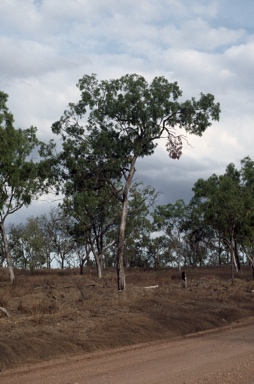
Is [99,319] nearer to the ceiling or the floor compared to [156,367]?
nearer to the ceiling

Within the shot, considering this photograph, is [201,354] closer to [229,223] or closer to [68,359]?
[68,359]

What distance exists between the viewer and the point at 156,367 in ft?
32.9

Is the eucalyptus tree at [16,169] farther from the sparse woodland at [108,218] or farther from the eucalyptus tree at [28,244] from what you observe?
the eucalyptus tree at [28,244]

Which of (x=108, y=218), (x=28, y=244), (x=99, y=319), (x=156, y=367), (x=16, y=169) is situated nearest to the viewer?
(x=156, y=367)

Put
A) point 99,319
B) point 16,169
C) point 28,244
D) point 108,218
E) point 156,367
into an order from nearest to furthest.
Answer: point 156,367
point 99,319
point 16,169
point 108,218
point 28,244

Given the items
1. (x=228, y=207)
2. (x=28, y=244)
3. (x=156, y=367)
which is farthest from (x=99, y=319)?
(x=28, y=244)

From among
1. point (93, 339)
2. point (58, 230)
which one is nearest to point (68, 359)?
point (93, 339)

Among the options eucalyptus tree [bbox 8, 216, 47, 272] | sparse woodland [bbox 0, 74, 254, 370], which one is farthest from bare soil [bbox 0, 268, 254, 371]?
eucalyptus tree [bbox 8, 216, 47, 272]

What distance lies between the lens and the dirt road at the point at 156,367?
29.4 ft

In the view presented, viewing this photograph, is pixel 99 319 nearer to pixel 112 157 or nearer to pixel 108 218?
pixel 112 157

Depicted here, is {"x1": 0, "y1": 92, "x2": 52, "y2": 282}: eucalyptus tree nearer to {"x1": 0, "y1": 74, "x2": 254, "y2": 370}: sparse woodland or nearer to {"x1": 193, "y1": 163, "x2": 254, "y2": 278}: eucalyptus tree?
{"x1": 0, "y1": 74, "x2": 254, "y2": 370}: sparse woodland

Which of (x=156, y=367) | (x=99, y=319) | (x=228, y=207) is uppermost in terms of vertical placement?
(x=228, y=207)

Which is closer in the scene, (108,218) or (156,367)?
(156,367)

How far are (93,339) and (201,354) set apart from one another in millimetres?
2592
